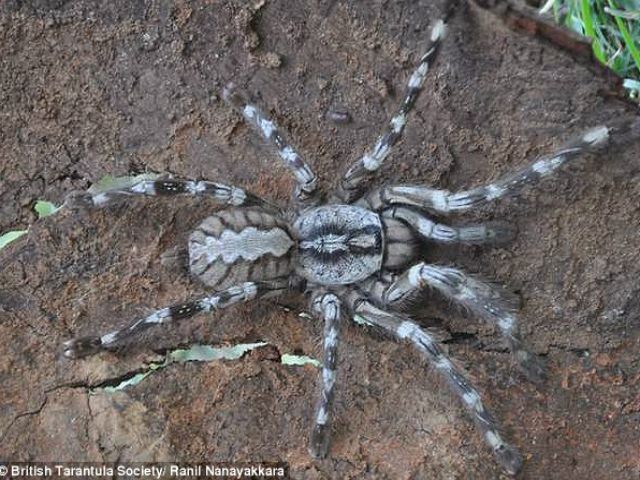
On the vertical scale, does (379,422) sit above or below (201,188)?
below

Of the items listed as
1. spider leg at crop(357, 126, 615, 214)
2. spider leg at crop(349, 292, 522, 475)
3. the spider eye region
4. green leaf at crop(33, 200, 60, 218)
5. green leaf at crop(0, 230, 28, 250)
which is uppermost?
spider leg at crop(357, 126, 615, 214)

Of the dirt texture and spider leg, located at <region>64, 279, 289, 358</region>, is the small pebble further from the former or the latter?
spider leg, located at <region>64, 279, 289, 358</region>

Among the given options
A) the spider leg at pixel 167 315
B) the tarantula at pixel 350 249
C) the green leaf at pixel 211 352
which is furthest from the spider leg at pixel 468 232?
the green leaf at pixel 211 352

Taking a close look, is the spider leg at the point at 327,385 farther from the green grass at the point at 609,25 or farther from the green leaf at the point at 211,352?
the green grass at the point at 609,25

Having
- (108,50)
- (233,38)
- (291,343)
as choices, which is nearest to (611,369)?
(291,343)

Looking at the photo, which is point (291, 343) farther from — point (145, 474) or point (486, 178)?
point (486, 178)

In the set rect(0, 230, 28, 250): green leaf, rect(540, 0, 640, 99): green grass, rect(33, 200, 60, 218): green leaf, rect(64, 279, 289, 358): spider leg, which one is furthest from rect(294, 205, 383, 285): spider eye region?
rect(540, 0, 640, 99): green grass
